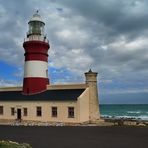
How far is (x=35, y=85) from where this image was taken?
1200 inches

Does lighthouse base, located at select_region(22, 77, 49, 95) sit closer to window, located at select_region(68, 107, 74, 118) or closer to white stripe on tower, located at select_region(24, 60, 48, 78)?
white stripe on tower, located at select_region(24, 60, 48, 78)

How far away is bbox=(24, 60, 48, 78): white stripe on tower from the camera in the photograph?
30.3m

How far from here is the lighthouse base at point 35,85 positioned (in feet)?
100.0

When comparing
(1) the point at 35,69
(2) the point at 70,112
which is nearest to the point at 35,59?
(1) the point at 35,69

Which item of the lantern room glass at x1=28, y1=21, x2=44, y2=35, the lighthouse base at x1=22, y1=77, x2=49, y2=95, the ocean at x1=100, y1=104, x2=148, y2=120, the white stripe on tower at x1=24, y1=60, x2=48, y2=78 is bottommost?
the ocean at x1=100, y1=104, x2=148, y2=120

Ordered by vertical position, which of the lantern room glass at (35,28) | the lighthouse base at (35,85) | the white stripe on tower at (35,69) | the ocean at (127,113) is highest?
the lantern room glass at (35,28)

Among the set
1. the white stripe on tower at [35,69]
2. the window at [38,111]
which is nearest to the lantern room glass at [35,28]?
the white stripe on tower at [35,69]

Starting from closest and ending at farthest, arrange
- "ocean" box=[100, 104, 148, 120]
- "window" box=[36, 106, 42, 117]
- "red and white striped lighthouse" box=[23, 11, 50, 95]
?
1. "window" box=[36, 106, 42, 117]
2. "red and white striped lighthouse" box=[23, 11, 50, 95]
3. "ocean" box=[100, 104, 148, 120]

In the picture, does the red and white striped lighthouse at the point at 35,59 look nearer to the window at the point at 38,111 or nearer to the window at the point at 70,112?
the window at the point at 38,111

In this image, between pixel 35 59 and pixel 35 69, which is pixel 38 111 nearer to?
pixel 35 69

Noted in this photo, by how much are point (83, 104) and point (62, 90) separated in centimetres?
336

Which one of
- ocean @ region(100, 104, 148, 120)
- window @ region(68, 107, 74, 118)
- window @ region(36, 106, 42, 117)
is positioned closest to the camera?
window @ region(68, 107, 74, 118)

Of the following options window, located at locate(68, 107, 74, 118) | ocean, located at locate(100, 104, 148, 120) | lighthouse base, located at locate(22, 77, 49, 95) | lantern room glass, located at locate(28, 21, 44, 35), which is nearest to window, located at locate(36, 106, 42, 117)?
lighthouse base, located at locate(22, 77, 49, 95)

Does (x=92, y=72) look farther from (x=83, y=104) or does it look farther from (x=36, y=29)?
(x=36, y=29)
